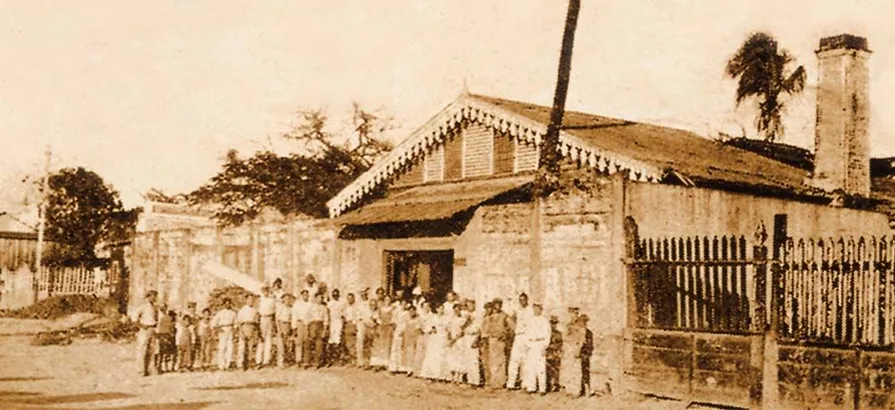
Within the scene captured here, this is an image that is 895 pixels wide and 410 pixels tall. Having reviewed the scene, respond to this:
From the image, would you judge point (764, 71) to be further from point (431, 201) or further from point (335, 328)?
point (335, 328)

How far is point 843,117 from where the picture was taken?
18578mm

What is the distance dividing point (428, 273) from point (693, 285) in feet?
30.2

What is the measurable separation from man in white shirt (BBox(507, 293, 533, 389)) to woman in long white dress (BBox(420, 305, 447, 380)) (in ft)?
4.89

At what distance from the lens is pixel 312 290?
706 inches

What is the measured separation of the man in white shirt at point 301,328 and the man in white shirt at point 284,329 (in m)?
0.13

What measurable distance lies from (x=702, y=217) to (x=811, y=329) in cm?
387

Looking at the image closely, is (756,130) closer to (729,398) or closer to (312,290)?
(312,290)

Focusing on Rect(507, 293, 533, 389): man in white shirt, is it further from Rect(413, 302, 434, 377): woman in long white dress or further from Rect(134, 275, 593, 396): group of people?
Rect(413, 302, 434, 377): woman in long white dress

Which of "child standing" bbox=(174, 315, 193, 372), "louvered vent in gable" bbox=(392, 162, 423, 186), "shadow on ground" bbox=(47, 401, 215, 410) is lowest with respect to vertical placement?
"shadow on ground" bbox=(47, 401, 215, 410)

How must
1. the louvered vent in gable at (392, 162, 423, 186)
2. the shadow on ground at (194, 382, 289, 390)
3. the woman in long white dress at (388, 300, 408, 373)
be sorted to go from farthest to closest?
the louvered vent in gable at (392, 162, 423, 186) → the woman in long white dress at (388, 300, 408, 373) → the shadow on ground at (194, 382, 289, 390)

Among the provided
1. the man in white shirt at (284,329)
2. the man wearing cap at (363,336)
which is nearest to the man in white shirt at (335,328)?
the man wearing cap at (363,336)

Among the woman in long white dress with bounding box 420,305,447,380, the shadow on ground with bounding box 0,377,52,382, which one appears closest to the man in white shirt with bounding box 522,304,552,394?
the woman in long white dress with bounding box 420,305,447,380

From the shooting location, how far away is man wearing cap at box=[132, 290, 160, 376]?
15.2 meters

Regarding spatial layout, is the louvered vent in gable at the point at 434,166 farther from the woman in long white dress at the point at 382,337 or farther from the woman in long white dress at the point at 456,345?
the woman in long white dress at the point at 456,345
